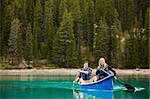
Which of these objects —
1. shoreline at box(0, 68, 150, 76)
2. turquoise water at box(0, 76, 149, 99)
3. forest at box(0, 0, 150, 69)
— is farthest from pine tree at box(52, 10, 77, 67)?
turquoise water at box(0, 76, 149, 99)

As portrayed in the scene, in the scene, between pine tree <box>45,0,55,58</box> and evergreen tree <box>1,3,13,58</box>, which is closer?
pine tree <box>45,0,55,58</box>

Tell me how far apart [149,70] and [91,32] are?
18202 millimetres

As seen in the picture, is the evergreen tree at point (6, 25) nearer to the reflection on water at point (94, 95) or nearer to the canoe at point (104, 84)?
the canoe at point (104, 84)

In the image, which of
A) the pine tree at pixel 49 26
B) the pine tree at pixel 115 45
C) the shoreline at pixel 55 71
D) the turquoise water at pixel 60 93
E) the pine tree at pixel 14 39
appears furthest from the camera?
the pine tree at pixel 49 26

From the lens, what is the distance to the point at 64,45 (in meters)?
91.1

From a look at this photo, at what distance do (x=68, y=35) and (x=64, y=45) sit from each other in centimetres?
216

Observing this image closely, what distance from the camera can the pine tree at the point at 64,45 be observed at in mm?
89500

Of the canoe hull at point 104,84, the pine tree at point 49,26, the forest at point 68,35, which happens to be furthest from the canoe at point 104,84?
the pine tree at point 49,26

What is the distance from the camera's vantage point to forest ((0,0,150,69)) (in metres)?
90.6

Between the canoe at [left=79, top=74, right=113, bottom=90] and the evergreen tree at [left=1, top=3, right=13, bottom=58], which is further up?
the evergreen tree at [left=1, top=3, right=13, bottom=58]

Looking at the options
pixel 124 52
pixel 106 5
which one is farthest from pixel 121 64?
pixel 106 5

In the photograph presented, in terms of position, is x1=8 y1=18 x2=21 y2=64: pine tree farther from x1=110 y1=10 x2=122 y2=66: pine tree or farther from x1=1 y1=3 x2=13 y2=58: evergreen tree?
x1=110 y1=10 x2=122 y2=66: pine tree

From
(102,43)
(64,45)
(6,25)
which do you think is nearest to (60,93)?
(64,45)

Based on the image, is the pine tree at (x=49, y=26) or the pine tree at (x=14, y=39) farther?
the pine tree at (x=49, y=26)
